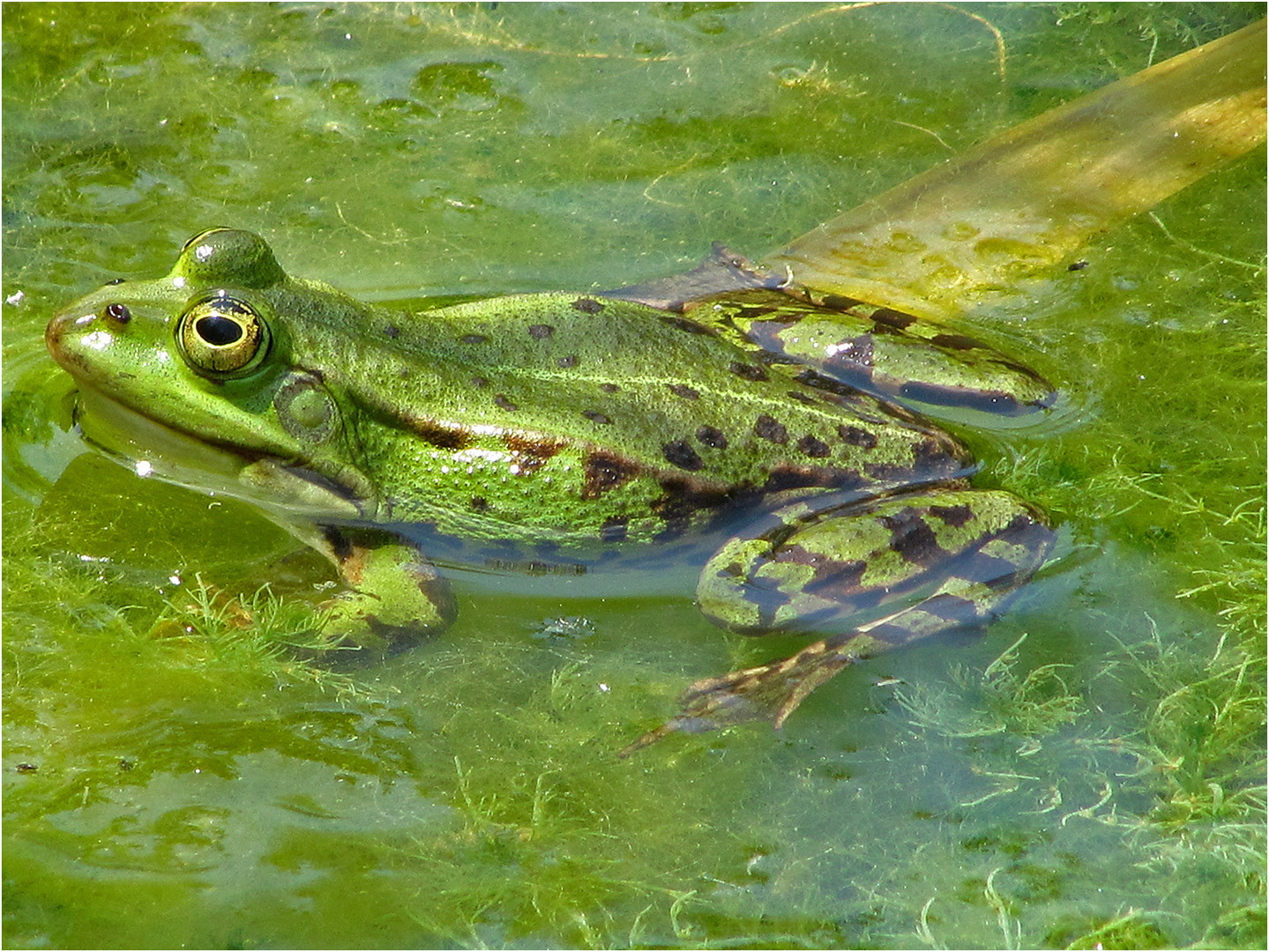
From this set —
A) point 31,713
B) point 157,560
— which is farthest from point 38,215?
point 31,713

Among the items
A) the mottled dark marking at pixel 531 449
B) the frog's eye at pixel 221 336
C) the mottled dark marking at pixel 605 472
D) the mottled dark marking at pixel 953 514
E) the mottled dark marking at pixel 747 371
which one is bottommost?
the mottled dark marking at pixel 953 514

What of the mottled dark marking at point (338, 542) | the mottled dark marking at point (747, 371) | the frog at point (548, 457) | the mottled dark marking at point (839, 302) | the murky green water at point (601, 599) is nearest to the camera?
the murky green water at point (601, 599)

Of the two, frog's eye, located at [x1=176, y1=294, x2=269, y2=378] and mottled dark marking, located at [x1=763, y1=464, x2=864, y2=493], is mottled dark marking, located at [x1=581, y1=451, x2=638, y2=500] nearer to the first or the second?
mottled dark marking, located at [x1=763, y1=464, x2=864, y2=493]

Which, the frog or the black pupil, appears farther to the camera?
the frog

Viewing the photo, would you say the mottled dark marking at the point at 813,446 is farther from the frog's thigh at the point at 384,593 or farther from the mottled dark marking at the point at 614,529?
the frog's thigh at the point at 384,593

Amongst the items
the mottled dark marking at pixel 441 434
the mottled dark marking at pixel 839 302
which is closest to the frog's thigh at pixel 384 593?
the mottled dark marking at pixel 441 434

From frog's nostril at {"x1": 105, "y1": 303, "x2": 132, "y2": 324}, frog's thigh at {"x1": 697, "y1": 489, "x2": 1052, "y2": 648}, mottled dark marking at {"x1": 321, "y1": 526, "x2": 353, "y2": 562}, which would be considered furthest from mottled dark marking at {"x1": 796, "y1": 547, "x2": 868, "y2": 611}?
frog's nostril at {"x1": 105, "y1": 303, "x2": 132, "y2": 324}
